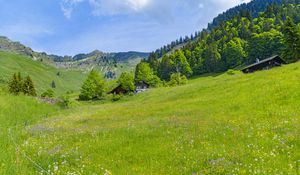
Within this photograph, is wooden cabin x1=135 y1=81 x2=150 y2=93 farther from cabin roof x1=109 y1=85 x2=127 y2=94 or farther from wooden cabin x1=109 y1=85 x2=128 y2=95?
cabin roof x1=109 y1=85 x2=127 y2=94

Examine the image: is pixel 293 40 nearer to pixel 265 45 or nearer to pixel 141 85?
pixel 265 45

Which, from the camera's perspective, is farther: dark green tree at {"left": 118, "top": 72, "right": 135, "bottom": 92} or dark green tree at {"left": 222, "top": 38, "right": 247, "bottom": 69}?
dark green tree at {"left": 222, "top": 38, "right": 247, "bottom": 69}

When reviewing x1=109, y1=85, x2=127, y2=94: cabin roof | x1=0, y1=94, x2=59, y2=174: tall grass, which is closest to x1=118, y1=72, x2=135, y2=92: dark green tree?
x1=109, y1=85, x2=127, y2=94: cabin roof

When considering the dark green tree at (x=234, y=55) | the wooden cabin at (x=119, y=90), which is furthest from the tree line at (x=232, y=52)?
the wooden cabin at (x=119, y=90)

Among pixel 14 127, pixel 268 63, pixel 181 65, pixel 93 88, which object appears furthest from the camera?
pixel 181 65

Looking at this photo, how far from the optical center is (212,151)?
36.7 ft

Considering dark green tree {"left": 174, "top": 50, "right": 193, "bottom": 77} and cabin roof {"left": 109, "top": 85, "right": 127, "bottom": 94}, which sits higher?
dark green tree {"left": 174, "top": 50, "right": 193, "bottom": 77}

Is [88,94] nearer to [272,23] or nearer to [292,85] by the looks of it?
[292,85]

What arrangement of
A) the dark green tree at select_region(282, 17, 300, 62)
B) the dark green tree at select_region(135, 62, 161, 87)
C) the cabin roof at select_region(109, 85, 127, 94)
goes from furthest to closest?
the dark green tree at select_region(135, 62, 161, 87), the cabin roof at select_region(109, 85, 127, 94), the dark green tree at select_region(282, 17, 300, 62)

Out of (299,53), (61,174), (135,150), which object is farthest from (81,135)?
(299,53)

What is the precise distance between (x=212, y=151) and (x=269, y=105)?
48.2 ft

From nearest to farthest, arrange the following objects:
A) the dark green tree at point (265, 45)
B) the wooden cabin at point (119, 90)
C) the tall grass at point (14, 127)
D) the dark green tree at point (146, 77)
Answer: the tall grass at point (14, 127)
the wooden cabin at point (119, 90)
the dark green tree at point (146, 77)
the dark green tree at point (265, 45)

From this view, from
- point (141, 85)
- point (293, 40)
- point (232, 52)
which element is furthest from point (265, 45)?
point (141, 85)

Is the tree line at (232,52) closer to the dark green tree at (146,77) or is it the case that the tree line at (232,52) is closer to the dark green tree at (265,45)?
the dark green tree at (265,45)
